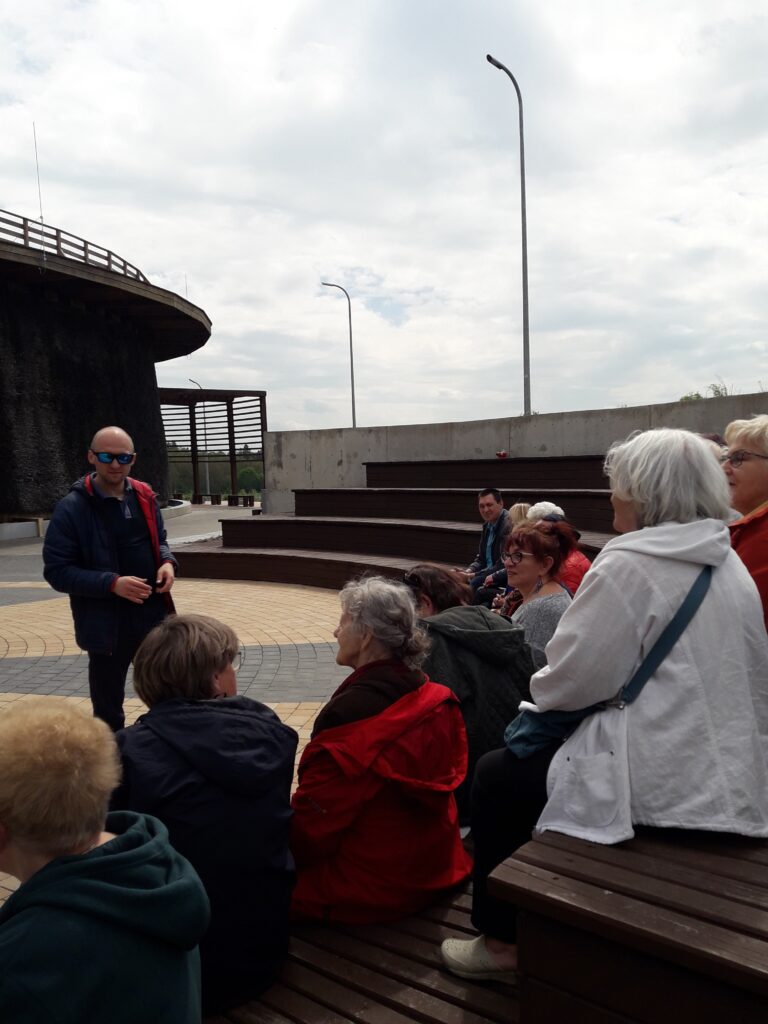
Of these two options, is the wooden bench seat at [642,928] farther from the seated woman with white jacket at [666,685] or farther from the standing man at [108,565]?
the standing man at [108,565]

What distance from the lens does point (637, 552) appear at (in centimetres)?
186

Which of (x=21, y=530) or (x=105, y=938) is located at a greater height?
(x=105, y=938)

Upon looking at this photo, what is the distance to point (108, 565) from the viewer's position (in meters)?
4.10

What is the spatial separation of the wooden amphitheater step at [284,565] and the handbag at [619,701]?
306 inches

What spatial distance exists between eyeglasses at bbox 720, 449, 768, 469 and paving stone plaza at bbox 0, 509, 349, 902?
2944 millimetres

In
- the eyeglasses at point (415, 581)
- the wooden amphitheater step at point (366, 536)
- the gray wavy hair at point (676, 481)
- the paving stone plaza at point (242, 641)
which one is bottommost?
the paving stone plaza at point (242, 641)

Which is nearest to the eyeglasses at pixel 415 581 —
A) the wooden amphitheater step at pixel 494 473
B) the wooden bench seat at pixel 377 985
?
A: the wooden bench seat at pixel 377 985

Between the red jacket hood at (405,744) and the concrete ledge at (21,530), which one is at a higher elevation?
the red jacket hood at (405,744)

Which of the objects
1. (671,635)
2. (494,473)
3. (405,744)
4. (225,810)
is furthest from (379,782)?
(494,473)

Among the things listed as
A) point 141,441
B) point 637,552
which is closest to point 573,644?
point 637,552

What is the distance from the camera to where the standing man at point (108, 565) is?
157 inches

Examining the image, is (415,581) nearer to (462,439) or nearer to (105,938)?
(105,938)

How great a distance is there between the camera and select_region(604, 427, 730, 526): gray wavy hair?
1.94m

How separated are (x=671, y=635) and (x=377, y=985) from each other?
1.26 metres
